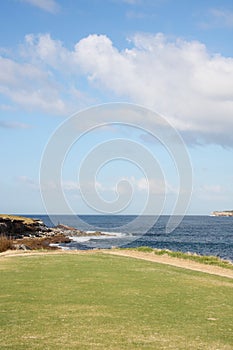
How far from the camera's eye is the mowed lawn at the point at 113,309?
9.33 metres

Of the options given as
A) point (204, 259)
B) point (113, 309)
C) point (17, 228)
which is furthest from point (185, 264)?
point (17, 228)

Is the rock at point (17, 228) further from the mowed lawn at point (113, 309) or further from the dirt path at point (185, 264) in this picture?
the mowed lawn at point (113, 309)

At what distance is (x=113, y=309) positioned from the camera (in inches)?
486

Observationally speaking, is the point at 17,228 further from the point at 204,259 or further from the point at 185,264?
the point at 185,264

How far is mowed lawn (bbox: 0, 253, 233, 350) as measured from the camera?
933 centimetres

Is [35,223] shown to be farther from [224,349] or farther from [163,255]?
[224,349]

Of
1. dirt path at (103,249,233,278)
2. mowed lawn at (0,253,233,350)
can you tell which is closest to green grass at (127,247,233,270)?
dirt path at (103,249,233,278)

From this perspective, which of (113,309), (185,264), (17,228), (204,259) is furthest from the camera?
(17,228)

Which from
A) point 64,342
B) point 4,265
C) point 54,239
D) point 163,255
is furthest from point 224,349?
point 54,239

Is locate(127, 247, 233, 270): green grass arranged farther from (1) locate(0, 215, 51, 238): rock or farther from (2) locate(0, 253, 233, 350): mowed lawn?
(1) locate(0, 215, 51, 238): rock

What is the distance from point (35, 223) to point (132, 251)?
54682 millimetres

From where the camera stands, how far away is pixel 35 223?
281ft

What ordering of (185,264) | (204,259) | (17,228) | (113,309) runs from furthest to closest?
(17,228) → (204,259) → (185,264) → (113,309)

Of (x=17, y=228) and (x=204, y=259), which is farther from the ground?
(x=17, y=228)
